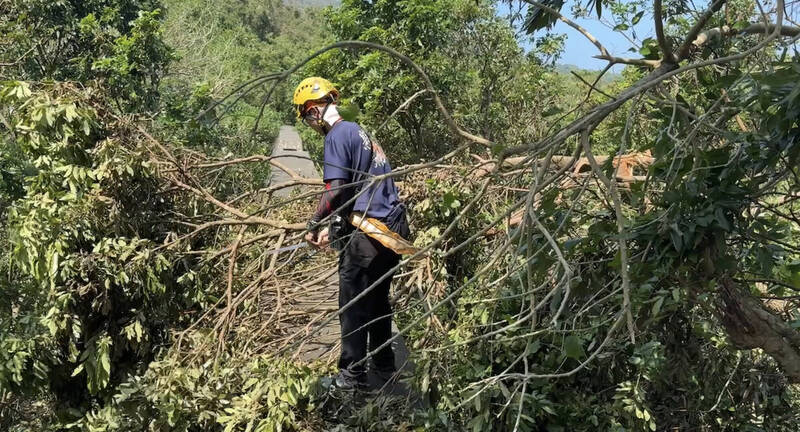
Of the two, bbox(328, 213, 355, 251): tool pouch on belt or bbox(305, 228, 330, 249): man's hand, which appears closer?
bbox(328, 213, 355, 251): tool pouch on belt

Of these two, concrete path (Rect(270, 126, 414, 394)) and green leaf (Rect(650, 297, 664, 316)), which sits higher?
green leaf (Rect(650, 297, 664, 316))

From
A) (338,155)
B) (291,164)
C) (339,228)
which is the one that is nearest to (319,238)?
(339,228)

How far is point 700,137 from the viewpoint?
96.7 inches

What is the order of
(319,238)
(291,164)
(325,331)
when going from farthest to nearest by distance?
1. (291,164)
2. (325,331)
3. (319,238)

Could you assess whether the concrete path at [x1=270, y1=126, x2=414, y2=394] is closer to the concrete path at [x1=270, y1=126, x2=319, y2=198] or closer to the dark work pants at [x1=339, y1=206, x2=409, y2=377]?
the dark work pants at [x1=339, y1=206, x2=409, y2=377]

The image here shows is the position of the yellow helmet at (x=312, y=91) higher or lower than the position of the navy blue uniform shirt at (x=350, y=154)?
higher

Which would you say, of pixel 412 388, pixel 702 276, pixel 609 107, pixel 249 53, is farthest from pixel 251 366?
pixel 249 53

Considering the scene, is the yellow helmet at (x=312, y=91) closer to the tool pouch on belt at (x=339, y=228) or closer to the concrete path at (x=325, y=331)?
the concrete path at (x=325, y=331)

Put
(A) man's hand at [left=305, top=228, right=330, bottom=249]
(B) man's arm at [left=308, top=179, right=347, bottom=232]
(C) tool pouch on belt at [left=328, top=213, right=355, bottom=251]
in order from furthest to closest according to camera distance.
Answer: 1. (A) man's hand at [left=305, top=228, right=330, bottom=249]
2. (C) tool pouch on belt at [left=328, top=213, right=355, bottom=251]
3. (B) man's arm at [left=308, top=179, right=347, bottom=232]

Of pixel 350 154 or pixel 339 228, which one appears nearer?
pixel 350 154

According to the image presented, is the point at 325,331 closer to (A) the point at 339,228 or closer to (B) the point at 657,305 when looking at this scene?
(A) the point at 339,228

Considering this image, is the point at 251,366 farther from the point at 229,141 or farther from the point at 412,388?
the point at 229,141

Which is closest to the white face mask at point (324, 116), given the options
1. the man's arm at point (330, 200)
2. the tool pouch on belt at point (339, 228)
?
the man's arm at point (330, 200)

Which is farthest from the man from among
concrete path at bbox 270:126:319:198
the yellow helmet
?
concrete path at bbox 270:126:319:198
